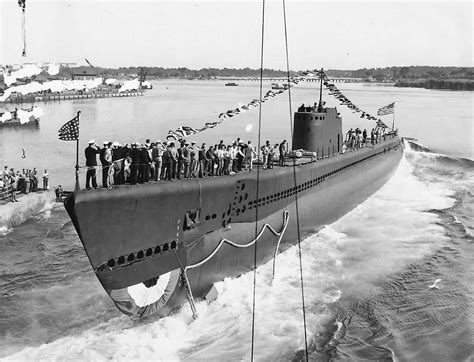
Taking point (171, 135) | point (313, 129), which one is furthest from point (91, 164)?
point (313, 129)

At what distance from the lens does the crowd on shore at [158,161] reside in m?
10.6

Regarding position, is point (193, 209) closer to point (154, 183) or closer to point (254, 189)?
point (154, 183)

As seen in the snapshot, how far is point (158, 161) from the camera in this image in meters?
11.8

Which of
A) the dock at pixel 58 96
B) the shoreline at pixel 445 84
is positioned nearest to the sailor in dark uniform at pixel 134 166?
the dock at pixel 58 96

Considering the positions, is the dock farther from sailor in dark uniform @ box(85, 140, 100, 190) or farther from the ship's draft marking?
sailor in dark uniform @ box(85, 140, 100, 190)

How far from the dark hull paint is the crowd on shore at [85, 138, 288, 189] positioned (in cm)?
36

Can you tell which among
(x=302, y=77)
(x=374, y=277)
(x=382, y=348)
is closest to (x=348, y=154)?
(x=302, y=77)

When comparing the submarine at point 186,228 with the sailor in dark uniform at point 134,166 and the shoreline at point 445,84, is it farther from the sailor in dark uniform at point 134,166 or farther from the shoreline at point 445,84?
the shoreline at point 445,84

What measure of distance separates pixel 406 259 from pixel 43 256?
11878mm

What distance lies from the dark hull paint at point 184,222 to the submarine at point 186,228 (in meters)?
0.02

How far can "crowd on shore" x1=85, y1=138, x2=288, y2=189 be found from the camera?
1060cm

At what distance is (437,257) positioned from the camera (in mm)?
18047

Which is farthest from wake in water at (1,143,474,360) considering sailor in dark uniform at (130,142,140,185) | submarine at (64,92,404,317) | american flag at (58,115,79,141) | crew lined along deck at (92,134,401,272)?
american flag at (58,115,79,141)

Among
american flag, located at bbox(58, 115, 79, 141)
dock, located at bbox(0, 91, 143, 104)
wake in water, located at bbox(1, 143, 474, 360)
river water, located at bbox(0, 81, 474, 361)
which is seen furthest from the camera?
dock, located at bbox(0, 91, 143, 104)
